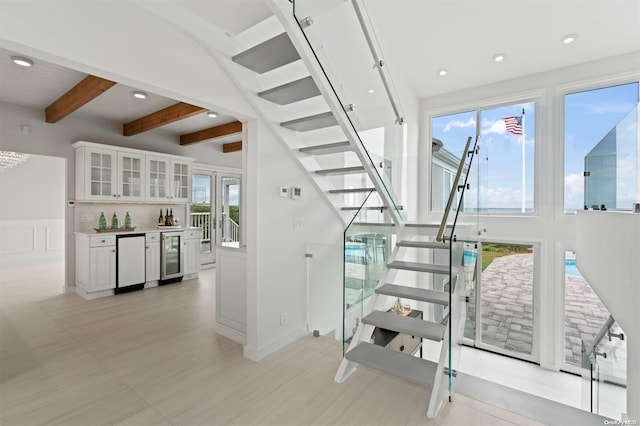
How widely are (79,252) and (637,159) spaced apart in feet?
23.1

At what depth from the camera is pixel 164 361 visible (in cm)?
291

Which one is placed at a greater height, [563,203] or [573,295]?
[563,203]

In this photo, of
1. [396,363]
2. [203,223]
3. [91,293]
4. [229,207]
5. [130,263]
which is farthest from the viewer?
[229,207]

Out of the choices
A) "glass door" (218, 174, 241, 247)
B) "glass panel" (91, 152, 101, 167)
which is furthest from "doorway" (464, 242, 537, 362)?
"glass panel" (91, 152, 101, 167)

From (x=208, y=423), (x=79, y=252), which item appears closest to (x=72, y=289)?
(x=79, y=252)

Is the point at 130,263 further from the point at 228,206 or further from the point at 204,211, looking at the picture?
the point at 228,206

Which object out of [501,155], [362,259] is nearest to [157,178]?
[362,259]

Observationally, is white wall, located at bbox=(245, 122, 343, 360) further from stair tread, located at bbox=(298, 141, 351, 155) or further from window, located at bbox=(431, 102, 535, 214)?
window, located at bbox=(431, 102, 535, 214)

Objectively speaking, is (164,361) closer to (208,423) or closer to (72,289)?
(208,423)

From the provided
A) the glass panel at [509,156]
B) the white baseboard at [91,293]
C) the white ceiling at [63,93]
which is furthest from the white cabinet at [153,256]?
the glass panel at [509,156]

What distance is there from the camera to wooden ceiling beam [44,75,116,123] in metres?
3.45

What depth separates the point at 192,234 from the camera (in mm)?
6137

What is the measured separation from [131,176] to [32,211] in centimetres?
437

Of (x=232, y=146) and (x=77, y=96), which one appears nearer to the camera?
(x=77, y=96)
